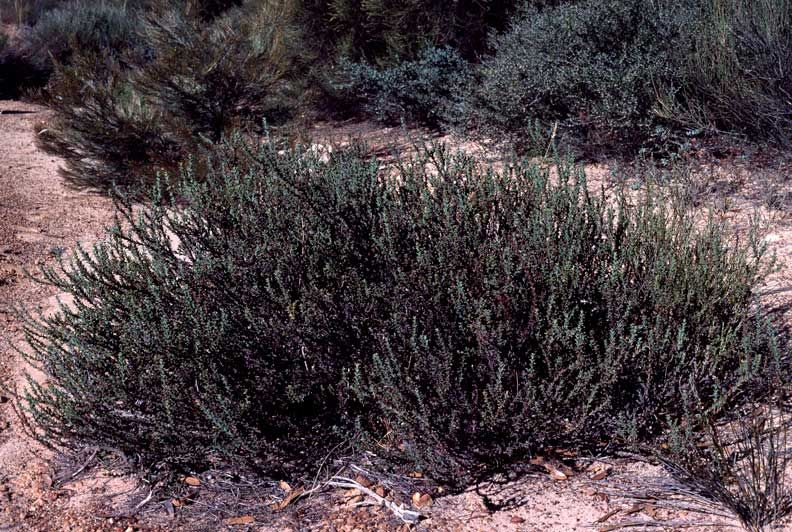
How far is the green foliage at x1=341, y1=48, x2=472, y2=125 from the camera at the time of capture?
8.34 m

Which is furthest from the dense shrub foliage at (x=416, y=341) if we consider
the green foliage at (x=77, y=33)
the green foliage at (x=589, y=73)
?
the green foliage at (x=77, y=33)

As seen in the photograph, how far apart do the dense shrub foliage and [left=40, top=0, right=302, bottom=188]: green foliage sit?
4.03 meters

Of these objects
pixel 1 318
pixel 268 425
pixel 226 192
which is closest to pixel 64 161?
pixel 1 318

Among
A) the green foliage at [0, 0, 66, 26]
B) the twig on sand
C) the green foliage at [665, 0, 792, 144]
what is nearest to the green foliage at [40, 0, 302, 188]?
the green foliage at [665, 0, 792, 144]

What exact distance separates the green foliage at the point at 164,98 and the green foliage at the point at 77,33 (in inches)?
209

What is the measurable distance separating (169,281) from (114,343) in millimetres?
373

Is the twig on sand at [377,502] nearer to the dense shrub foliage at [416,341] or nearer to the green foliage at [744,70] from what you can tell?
the dense shrub foliage at [416,341]

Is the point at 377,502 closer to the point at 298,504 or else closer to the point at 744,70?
the point at 298,504

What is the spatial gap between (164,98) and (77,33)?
6683 millimetres

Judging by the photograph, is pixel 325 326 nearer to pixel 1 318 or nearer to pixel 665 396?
pixel 665 396

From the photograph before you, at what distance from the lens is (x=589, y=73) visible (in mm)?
6496

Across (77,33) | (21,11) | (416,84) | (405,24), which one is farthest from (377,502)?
(21,11)

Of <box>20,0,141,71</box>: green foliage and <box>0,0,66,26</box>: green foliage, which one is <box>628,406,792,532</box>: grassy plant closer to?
<box>20,0,141,71</box>: green foliage

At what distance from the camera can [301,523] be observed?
291 cm
